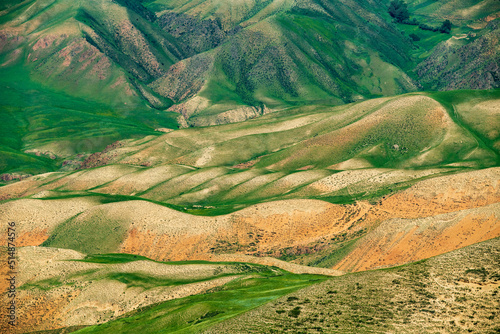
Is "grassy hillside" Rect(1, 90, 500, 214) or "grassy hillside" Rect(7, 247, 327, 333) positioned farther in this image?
"grassy hillside" Rect(1, 90, 500, 214)

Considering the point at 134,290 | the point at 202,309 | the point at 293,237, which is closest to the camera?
the point at 202,309

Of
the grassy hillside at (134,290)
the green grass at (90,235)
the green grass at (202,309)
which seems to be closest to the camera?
the green grass at (202,309)

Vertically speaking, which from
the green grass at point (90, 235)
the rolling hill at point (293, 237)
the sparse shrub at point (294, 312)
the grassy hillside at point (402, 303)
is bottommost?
the green grass at point (90, 235)

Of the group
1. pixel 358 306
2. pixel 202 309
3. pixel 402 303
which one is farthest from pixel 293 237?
pixel 402 303

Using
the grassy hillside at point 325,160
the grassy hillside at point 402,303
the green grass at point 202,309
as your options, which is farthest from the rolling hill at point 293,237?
the grassy hillside at point 325,160

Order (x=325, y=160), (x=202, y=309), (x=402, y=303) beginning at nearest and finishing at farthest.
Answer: (x=402, y=303)
(x=202, y=309)
(x=325, y=160)

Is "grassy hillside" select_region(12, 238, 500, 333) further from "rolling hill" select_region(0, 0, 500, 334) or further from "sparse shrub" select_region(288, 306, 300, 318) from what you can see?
"rolling hill" select_region(0, 0, 500, 334)

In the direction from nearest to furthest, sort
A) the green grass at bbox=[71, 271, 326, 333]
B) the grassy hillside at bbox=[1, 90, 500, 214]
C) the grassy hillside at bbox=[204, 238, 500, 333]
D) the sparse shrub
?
the grassy hillside at bbox=[204, 238, 500, 333], the sparse shrub, the green grass at bbox=[71, 271, 326, 333], the grassy hillside at bbox=[1, 90, 500, 214]

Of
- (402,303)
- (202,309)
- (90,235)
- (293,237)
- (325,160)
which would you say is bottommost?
(325,160)

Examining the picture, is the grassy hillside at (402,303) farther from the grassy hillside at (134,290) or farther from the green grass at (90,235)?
the green grass at (90,235)

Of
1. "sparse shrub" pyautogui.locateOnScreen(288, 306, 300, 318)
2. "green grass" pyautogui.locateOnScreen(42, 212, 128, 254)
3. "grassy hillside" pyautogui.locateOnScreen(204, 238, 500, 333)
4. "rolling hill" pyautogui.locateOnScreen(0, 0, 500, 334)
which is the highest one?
"grassy hillside" pyautogui.locateOnScreen(204, 238, 500, 333)

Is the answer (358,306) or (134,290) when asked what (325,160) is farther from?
(358,306)

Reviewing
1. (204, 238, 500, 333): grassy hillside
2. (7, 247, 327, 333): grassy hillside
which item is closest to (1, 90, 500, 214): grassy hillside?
(7, 247, 327, 333): grassy hillside
